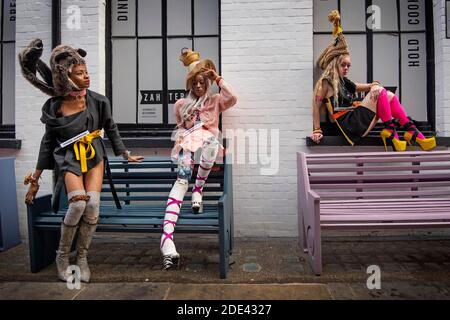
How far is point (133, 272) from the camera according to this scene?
3.55m

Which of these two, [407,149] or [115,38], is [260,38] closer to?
[115,38]

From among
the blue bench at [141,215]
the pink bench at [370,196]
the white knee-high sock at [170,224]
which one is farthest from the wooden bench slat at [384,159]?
the white knee-high sock at [170,224]

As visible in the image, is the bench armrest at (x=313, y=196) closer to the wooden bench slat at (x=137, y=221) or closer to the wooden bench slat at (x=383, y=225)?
the wooden bench slat at (x=383, y=225)

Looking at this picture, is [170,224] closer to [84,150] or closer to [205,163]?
[205,163]

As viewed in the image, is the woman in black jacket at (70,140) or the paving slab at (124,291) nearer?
the paving slab at (124,291)

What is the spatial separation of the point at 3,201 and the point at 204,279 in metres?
2.55

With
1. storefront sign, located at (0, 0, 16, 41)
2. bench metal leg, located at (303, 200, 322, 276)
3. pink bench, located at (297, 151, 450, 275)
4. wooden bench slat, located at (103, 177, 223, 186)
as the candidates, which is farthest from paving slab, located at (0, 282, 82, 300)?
storefront sign, located at (0, 0, 16, 41)

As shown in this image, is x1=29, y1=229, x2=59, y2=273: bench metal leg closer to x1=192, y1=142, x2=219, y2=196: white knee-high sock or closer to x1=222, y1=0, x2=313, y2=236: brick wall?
x1=192, y1=142, x2=219, y2=196: white knee-high sock

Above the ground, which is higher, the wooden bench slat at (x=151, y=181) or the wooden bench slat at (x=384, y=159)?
the wooden bench slat at (x=384, y=159)

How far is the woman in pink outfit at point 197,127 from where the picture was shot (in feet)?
12.4

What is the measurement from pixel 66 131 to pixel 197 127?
4.14 ft

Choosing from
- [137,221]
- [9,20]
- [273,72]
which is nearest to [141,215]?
[137,221]

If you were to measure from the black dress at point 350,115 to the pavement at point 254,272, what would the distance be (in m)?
1.22

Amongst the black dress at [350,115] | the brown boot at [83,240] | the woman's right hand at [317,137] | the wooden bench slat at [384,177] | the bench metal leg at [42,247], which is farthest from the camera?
the woman's right hand at [317,137]
